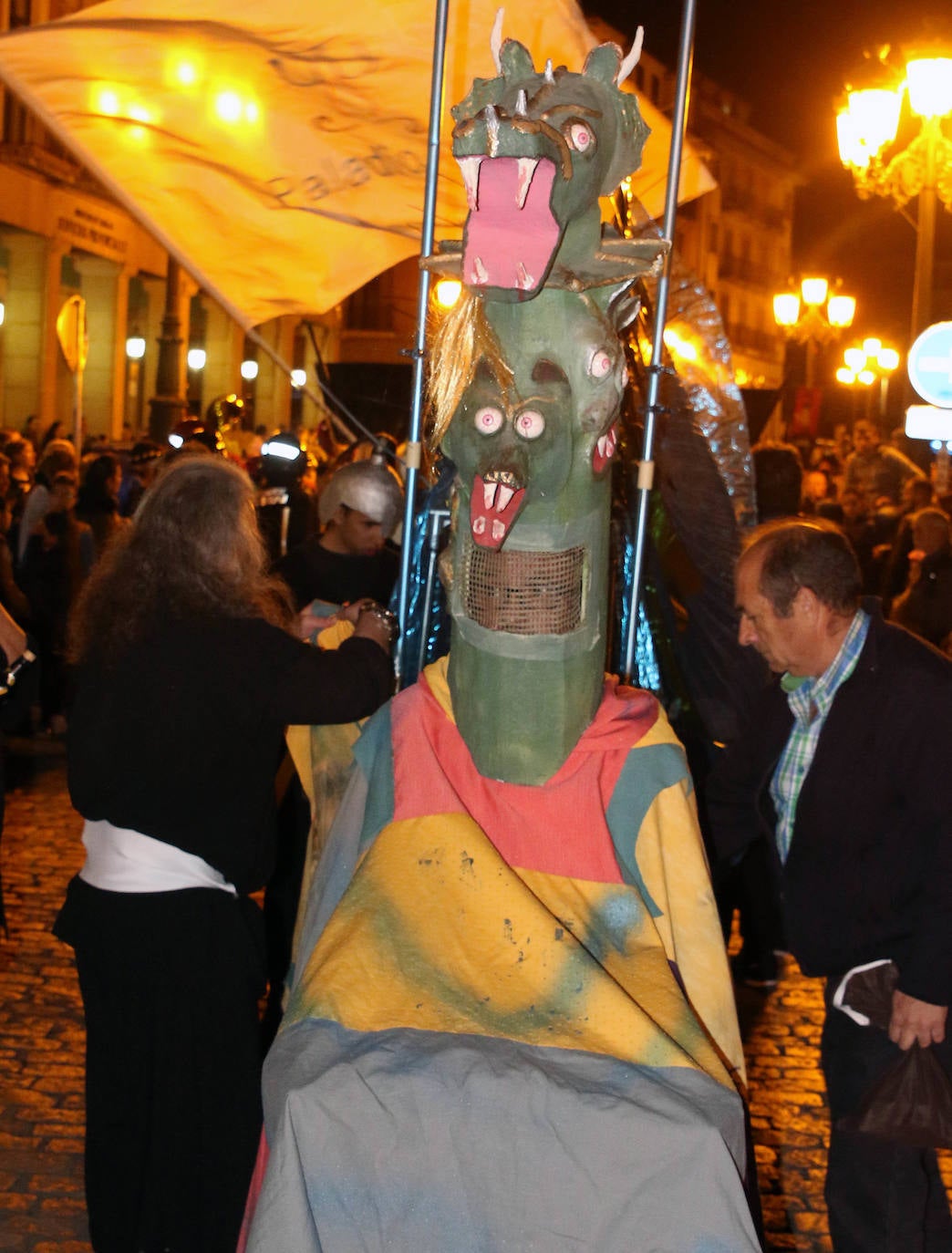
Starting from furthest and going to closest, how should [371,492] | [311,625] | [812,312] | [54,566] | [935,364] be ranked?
[812,312] → [54,566] → [935,364] → [371,492] → [311,625]

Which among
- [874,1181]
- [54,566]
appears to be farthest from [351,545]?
[54,566]

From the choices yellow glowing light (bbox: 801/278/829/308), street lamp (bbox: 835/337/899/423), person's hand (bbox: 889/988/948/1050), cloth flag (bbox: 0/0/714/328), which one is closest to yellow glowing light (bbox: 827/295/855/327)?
yellow glowing light (bbox: 801/278/829/308)

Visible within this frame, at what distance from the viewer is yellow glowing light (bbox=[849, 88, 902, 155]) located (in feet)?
38.2

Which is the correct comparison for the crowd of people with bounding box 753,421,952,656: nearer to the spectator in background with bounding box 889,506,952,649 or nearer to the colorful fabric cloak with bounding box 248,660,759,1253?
the spectator in background with bounding box 889,506,952,649

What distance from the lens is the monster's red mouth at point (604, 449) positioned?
2.53 metres

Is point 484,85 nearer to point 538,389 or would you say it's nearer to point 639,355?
point 538,389

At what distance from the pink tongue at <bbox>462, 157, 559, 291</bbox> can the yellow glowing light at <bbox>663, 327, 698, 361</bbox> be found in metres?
1.50

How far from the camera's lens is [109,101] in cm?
373

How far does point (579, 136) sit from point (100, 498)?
8.00m

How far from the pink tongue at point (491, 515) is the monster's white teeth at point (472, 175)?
0.45 meters

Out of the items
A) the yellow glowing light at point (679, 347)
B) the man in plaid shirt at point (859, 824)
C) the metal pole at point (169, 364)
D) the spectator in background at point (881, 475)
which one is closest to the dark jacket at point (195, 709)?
the man in plaid shirt at point (859, 824)

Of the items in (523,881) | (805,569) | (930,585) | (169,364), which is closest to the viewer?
(523,881)

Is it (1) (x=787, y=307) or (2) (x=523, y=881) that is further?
(1) (x=787, y=307)

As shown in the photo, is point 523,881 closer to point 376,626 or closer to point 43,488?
point 376,626
